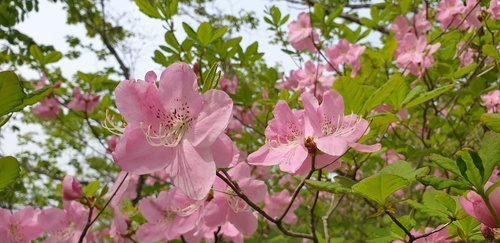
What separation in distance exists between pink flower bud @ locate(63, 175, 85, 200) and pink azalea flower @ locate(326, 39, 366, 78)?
1487 mm

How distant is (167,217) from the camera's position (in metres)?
1.45

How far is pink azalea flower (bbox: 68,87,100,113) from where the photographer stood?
288cm

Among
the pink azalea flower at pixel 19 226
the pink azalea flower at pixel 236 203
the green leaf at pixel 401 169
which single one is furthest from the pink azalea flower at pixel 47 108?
the green leaf at pixel 401 169

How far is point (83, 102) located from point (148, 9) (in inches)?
58.3

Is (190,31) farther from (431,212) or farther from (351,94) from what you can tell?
(431,212)

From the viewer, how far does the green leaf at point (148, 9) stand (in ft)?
5.66

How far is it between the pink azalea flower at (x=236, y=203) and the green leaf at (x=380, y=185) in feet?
1.66

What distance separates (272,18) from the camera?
2541 mm

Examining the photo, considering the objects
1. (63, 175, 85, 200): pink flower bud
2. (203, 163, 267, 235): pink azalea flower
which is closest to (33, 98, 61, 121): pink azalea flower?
(63, 175, 85, 200): pink flower bud

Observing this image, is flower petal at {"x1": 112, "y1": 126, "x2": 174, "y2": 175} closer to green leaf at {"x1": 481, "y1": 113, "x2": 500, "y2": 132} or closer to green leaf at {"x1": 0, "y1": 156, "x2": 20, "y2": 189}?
green leaf at {"x1": 0, "y1": 156, "x2": 20, "y2": 189}

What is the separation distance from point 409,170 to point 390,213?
10cm

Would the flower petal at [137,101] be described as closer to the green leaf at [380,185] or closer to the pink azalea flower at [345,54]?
the green leaf at [380,185]

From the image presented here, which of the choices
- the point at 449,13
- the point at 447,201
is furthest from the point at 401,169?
the point at 449,13

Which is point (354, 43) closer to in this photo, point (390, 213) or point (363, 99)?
point (363, 99)
